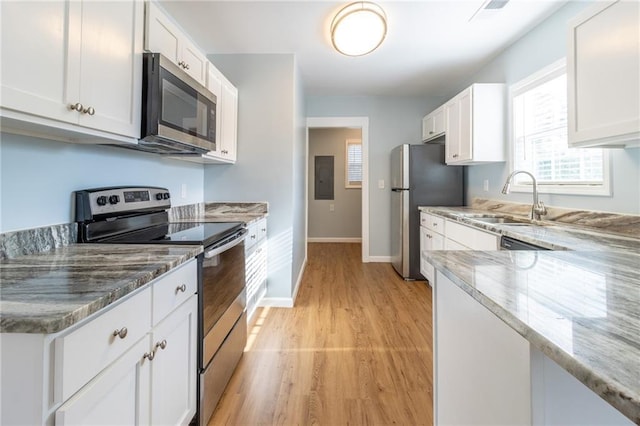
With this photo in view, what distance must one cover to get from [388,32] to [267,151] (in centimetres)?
145

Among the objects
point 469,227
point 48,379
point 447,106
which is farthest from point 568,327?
point 447,106

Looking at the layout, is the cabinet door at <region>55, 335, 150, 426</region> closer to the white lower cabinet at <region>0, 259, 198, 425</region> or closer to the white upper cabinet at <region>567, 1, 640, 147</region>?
the white lower cabinet at <region>0, 259, 198, 425</region>

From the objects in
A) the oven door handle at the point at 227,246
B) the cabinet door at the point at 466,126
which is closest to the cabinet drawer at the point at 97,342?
the oven door handle at the point at 227,246

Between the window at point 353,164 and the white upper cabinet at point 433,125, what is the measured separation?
208 centimetres

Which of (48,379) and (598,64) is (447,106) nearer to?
(598,64)

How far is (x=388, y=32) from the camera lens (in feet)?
7.88

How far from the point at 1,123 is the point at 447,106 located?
3558mm

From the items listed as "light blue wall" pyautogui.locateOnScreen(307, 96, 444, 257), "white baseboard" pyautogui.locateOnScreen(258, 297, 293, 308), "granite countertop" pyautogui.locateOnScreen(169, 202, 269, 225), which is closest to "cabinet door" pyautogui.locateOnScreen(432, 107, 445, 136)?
"light blue wall" pyautogui.locateOnScreen(307, 96, 444, 257)

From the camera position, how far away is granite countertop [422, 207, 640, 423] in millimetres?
385

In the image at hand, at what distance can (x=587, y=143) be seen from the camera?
4.82ft

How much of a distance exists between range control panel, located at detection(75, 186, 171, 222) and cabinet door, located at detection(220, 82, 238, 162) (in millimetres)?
656

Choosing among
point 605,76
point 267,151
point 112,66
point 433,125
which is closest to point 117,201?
point 112,66

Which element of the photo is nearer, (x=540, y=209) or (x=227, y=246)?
(x=227, y=246)

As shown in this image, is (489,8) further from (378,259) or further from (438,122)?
(378,259)
